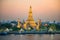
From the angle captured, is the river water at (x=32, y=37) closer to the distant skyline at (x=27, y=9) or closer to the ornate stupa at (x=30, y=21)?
the ornate stupa at (x=30, y=21)

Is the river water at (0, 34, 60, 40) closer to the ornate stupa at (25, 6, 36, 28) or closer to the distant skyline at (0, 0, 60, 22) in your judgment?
the ornate stupa at (25, 6, 36, 28)

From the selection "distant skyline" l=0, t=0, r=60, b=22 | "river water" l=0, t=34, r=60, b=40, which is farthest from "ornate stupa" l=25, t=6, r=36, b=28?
"river water" l=0, t=34, r=60, b=40

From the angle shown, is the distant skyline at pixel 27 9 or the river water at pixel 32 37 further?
the distant skyline at pixel 27 9

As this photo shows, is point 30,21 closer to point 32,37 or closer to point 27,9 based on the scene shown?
point 27,9

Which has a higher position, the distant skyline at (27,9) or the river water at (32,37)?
the distant skyline at (27,9)

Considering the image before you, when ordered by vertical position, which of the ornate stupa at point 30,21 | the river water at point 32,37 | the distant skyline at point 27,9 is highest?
the distant skyline at point 27,9

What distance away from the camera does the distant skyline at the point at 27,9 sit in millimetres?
4367

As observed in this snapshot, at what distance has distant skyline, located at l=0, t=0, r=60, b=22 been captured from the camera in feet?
14.3

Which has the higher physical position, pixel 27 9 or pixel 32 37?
pixel 27 9

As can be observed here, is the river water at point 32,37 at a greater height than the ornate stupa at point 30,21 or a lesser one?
lesser

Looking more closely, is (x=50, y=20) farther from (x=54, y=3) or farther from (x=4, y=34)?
(x=4, y=34)

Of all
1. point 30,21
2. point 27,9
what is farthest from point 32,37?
point 27,9

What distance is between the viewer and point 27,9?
4391mm

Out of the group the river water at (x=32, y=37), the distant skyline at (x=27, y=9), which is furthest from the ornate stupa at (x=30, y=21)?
the river water at (x=32, y=37)
